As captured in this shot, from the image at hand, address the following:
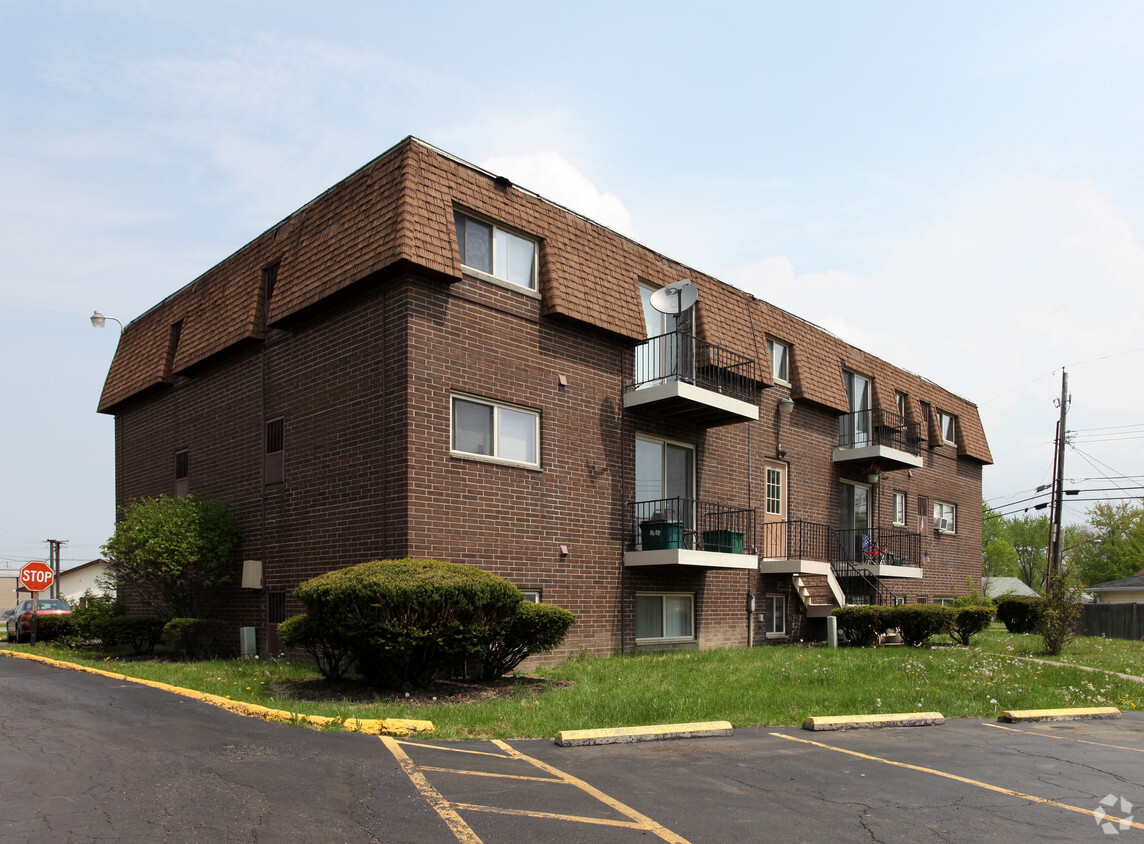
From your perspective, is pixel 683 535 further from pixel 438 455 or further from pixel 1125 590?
pixel 1125 590

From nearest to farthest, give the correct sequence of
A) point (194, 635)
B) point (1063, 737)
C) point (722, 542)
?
point (1063, 737), point (194, 635), point (722, 542)

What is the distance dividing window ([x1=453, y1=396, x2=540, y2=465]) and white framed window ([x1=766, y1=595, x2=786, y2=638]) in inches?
332

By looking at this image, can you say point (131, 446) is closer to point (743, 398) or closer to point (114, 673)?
point (114, 673)

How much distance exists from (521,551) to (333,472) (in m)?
3.34

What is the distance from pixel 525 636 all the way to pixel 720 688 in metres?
2.67

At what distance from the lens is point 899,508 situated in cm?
2700

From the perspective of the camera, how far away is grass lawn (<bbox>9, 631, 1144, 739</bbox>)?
31.5ft

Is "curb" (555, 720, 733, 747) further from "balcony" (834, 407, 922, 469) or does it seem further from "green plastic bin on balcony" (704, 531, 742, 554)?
"balcony" (834, 407, 922, 469)

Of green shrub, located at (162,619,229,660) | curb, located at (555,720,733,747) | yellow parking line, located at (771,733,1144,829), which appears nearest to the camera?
yellow parking line, located at (771,733,1144,829)

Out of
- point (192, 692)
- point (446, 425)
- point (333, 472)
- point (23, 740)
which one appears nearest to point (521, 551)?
point (446, 425)

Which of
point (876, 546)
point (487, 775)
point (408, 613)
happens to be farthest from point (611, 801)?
point (876, 546)

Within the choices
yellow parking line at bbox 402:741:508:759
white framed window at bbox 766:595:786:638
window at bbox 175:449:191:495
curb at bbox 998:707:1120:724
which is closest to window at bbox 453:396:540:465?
yellow parking line at bbox 402:741:508:759

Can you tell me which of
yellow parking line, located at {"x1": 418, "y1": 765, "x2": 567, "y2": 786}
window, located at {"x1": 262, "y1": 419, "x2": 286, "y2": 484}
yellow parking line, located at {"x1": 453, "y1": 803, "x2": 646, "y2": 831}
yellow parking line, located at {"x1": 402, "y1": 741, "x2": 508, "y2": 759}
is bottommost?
yellow parking line, located at {"x1": 402, "y1": 741, "x2": 508, "y2": 759}

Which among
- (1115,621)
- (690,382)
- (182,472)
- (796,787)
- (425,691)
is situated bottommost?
(1115,621)
